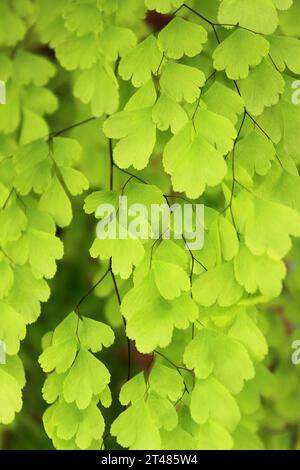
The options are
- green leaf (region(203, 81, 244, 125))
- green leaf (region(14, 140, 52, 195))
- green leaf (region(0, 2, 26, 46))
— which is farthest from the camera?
green leaf (region(0, 2, 26, 46))

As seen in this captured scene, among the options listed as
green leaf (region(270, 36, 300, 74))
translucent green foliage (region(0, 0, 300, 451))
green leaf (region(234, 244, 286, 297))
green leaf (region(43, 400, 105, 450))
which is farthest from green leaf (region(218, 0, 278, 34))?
green leaf (region(43, 400, 105, 450))

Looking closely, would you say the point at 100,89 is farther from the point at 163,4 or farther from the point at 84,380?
the point at 84,380

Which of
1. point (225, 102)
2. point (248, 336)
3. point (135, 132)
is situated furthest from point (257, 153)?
point (248, 336)

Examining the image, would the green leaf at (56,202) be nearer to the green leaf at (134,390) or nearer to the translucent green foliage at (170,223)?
the translucent green foliage at (170,223)

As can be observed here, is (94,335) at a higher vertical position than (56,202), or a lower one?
lower

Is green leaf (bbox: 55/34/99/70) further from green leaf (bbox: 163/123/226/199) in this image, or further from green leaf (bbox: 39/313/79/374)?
green leaf (bbox: 39/313/79/374)

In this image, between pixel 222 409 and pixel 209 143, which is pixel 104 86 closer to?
pixel 209 143
